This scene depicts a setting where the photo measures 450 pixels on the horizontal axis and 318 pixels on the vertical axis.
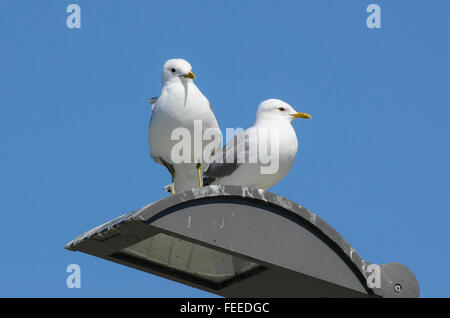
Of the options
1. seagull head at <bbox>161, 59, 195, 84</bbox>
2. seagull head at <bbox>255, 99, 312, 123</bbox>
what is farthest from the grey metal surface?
seagull head at <bbox>255, 99, 312, 123</bbox>

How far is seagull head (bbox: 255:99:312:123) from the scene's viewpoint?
9875 mm

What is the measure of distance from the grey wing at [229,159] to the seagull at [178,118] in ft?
0.44

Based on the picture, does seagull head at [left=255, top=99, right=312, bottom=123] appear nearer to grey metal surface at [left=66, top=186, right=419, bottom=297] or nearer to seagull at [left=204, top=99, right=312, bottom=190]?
seagull at [left=204, top=99, right=312, bottom=190]

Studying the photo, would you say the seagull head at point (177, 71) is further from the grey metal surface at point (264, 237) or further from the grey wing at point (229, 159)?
the grey metal surface at point (264, 237)

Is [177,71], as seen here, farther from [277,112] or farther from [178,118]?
[277,112]

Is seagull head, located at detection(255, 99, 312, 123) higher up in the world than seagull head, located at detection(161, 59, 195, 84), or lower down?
lower down

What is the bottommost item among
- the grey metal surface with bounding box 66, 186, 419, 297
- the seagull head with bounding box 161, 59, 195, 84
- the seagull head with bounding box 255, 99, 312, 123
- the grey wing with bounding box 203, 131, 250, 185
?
the grey metal surface with bounding box 66, 186, 419, 297

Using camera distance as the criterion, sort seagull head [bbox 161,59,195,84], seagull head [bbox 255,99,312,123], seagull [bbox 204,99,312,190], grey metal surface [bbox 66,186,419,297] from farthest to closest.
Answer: seagull head [bbox 255,99,312,123] < seagull head [bbox 161,59,195,84] < seagull [bbox 204,99,312,190] < grey metal surface [bbox 66,186,419,297]

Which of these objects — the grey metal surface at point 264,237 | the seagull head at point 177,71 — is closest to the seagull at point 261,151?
the seagull head at point 177,71

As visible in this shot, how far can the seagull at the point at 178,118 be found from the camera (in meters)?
9.12
